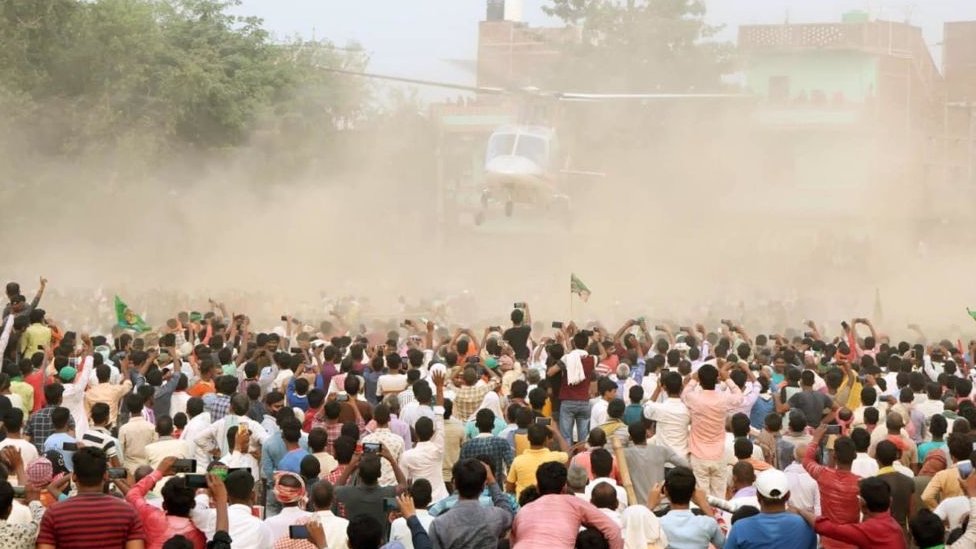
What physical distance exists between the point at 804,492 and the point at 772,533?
1.73 metres

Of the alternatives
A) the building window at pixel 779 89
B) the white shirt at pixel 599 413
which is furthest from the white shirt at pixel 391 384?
the building window at pixel 779 89

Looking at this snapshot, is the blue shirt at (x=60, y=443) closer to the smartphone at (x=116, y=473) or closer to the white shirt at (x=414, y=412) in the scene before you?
the white shirt at (x=414, y=412)

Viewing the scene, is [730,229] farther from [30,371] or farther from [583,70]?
[30,371]

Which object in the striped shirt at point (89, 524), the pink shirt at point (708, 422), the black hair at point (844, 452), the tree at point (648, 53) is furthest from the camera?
the tree at point (648, 53)

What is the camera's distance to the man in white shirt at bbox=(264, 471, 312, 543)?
848 centimetres

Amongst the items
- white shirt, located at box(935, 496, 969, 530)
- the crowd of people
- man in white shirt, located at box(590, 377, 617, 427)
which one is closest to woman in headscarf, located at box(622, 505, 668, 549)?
the crowd of people

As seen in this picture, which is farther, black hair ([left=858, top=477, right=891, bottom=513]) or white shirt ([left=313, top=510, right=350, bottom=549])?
white shirt ([left=313, top=510, right=350, bottom=549])

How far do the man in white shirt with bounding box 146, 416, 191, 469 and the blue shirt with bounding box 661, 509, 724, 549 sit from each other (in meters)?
3.77

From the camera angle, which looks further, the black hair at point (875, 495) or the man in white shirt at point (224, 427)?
the man in white shirt at point (224, 427)

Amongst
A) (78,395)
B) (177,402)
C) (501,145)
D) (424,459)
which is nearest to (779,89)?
(501,145)

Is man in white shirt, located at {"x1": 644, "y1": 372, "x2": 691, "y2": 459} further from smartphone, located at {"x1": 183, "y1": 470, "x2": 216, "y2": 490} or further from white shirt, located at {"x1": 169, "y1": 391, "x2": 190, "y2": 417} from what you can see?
smartphone, located at {"x1": 183, "y1": 470, "x2": 216, "y2": 490}

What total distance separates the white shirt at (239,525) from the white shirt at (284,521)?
2.6 inches

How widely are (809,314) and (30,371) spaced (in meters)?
29.2

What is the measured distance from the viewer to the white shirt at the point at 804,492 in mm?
9688
